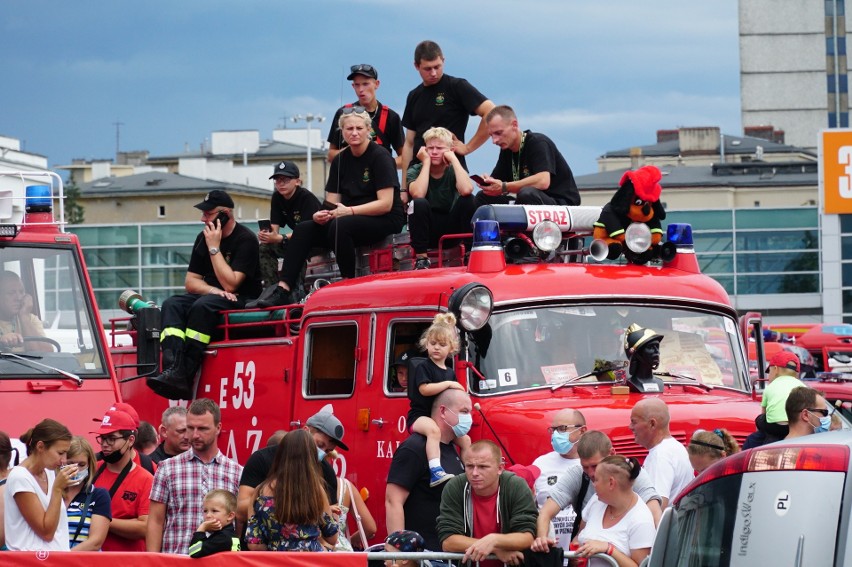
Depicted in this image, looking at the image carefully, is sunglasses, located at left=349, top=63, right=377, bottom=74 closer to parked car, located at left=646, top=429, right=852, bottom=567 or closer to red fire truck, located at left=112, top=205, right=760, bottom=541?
red fire truck, located at left=112, top=205, right=760, bottom=541

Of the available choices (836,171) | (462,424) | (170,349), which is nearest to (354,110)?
(170,349)

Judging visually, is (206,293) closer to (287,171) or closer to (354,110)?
(287,171)

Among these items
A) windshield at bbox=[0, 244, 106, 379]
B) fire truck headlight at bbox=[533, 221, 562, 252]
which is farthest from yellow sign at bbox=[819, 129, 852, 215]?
windshield at bbox=[0, 244, 106, 379]

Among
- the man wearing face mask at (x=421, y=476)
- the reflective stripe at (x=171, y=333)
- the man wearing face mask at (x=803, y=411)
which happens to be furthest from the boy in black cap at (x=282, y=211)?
the man wearing face mask at (x=803, y=411)

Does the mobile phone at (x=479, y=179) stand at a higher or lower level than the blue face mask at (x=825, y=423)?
higher

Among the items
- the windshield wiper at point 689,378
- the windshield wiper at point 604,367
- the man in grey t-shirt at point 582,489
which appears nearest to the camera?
the man in grey t-shirt at point 582,489

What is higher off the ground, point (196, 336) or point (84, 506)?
point (196, 336)

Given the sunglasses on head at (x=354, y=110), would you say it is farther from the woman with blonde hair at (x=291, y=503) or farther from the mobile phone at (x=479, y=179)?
the woman with blonde hair at (x=291, y=503)

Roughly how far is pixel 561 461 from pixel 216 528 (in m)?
2.40

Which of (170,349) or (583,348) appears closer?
(583,348)

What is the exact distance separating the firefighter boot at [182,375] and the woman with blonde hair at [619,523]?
5.83 m

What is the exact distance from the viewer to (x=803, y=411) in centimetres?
987

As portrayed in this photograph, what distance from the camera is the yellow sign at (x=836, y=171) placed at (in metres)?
54.6

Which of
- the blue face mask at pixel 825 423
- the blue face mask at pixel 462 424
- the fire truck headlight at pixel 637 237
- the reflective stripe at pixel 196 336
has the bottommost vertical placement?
the blue face mask at pixel 825 423
